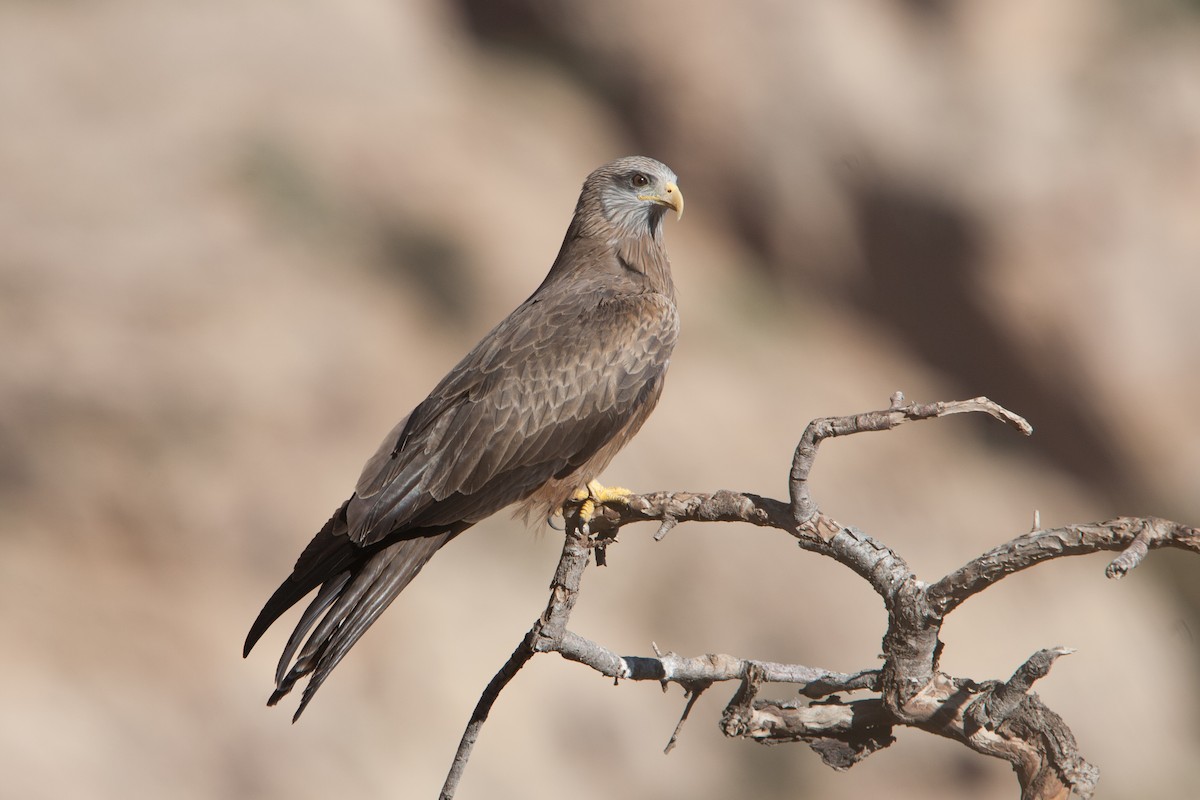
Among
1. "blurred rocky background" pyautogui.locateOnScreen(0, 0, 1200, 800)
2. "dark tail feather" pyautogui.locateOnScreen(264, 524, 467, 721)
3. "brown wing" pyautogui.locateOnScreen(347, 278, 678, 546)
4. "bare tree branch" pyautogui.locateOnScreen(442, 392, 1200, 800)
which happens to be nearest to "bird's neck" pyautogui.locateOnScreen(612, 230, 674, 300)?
"brown wing" pyautogui.locateOnScreen(347, 278, 678, 546)

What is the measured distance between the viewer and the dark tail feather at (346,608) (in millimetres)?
5109

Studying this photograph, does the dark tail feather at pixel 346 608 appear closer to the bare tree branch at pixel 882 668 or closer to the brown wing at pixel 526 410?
the brown wing at pixel 526 410

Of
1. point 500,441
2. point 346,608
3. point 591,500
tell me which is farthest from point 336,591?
point 591,500

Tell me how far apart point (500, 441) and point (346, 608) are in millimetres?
1196

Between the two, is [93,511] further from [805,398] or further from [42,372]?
[805,398]

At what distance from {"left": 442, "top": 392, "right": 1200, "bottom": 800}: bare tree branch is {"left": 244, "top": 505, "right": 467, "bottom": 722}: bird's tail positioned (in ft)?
Result: 2.88

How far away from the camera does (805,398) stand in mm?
15430

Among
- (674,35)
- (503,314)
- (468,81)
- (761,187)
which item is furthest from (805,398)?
(468,81)

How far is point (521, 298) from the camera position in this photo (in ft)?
48.9

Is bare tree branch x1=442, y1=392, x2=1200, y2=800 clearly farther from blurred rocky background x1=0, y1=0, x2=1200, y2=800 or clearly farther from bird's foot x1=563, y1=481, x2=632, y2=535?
blurred rocky background x1=0, y1=0, x2=1200, y2=800

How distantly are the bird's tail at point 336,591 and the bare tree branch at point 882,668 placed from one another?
0.88m

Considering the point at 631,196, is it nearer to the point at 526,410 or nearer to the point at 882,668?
the point at 526,410

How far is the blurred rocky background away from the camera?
1239 centimetres

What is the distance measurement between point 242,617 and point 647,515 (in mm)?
8334
